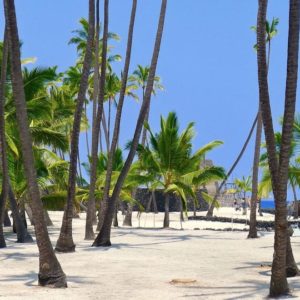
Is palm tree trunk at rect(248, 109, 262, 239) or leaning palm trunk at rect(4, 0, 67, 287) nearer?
leaning palm trunk at rect(4, 0, 67, 287)

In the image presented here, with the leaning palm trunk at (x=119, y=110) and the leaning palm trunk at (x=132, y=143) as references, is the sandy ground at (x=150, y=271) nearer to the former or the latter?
the leaning palm trunk at (x=132, y=143)

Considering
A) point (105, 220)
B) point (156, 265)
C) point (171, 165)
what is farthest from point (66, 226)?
point (171, 165)

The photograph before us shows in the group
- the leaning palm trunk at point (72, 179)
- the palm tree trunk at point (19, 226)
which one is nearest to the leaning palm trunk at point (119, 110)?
the palm tree trunk at point (19, 226)

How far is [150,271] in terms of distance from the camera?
12359 mm

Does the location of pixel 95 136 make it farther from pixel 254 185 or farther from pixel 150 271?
pixel 150 271

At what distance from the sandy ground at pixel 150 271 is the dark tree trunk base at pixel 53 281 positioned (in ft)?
0.57

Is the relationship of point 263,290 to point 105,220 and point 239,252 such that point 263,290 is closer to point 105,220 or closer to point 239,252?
point 239,252

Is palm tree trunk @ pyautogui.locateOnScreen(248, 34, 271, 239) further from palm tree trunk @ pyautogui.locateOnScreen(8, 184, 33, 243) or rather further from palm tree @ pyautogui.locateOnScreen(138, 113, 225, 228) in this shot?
palm tree trunk @ pyautogui.locateOnScreen(8, 184, 33, 243)

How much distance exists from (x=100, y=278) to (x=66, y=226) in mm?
5102

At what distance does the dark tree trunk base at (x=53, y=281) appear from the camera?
10.0m

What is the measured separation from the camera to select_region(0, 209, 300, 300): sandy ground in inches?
372

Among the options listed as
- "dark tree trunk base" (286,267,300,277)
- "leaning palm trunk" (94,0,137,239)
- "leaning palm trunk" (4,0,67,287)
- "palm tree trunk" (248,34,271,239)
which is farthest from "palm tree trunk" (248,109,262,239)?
"leaning palm trunk" (4,0,67,287)

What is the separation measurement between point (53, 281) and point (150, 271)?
289 centimetres

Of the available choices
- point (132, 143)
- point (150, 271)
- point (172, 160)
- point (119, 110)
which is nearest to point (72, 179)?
point (132, 143)
